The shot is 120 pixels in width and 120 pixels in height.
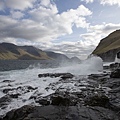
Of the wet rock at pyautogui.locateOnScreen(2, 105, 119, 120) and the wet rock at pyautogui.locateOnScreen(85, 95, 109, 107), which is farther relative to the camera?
the wet rock at pyautogui.locateOnScreen(85, 95, 109, 107)

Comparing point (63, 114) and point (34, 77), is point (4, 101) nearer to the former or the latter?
point (63, 114)

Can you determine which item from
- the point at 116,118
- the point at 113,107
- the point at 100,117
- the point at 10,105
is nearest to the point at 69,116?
the point at 100,117

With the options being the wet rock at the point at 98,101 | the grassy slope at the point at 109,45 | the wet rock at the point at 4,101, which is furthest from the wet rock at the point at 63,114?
the grassy slope at the point at 109,45

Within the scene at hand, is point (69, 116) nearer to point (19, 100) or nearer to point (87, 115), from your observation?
point (87, 115)

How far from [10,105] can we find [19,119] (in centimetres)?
542

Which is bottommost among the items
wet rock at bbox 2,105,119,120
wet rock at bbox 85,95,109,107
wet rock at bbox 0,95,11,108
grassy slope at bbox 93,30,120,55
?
wet rock at bbox 0,95,11,108

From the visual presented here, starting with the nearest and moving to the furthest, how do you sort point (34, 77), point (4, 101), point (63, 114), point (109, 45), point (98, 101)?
point (63, 114) → point (98, 101) → point (4, 101) → point (34, 77) → point (109, 45)

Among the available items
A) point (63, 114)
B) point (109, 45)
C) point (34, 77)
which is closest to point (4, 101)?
point (63, 114)

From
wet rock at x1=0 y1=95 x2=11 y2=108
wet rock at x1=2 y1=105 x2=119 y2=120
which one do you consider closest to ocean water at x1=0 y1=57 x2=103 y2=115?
wet rock at x1=0 y1=95 x2=11 y2=108

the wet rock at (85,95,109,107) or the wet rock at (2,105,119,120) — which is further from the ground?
the wet rock at (85,95,109,107)

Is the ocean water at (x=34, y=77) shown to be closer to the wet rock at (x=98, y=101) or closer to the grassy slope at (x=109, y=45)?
the wet rock at (x=98, y=101)

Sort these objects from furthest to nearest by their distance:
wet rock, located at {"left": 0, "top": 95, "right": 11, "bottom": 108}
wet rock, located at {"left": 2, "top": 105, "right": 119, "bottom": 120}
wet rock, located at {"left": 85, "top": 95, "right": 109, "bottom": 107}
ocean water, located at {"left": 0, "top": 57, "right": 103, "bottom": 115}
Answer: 1. ocean water, located at {"left": 0, "top": 57, "right": 103, "bottom": 115}
2. wet rock, located at {"left": 0, "top": 95, "right": 11, "bottom": 108}
3. wet rock, located at {"left": 85, "top": 95, "right": 109, "bottom": 107}
4. wet rock, located at {"left": 2, "top": 105, "right": 119, "bottom": 120}

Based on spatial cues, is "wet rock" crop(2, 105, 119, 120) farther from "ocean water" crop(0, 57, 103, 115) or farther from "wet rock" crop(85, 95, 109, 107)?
"ocean water" crop(0, 57, 103, 115)

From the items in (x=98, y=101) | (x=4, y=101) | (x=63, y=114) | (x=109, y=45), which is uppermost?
(x=109, y=45)
